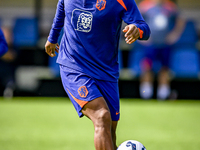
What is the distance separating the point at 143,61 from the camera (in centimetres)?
1224

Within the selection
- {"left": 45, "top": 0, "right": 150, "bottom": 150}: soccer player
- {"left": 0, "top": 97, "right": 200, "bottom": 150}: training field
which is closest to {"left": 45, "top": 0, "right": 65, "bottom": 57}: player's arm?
{"left": 45, "top": 0, "right": 150, "bottom": 150}: soccer player

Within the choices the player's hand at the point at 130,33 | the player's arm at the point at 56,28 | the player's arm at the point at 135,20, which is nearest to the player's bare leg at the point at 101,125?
the player's hand at the point at 130,33

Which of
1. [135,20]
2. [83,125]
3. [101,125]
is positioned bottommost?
[83,125]

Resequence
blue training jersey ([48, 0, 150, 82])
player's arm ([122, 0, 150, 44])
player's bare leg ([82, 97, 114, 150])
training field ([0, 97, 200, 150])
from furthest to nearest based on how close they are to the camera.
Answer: training field ([0, 97, 200, 150])
blue training jersey ([48, 0, 150, 82])
player's arm ([122, 0, 150, 44])
player's bare leg ([82, 97, 114, 150])

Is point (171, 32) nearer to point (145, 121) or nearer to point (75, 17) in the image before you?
point (145, 121)


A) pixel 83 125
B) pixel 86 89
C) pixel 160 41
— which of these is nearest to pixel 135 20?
pixel 86 89

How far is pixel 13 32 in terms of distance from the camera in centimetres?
1312

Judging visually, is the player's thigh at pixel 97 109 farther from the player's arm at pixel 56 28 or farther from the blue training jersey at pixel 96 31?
the player's arm at pixel 56 28

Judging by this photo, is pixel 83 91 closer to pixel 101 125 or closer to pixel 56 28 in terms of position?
pixel 101 125

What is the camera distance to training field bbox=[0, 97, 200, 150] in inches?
244

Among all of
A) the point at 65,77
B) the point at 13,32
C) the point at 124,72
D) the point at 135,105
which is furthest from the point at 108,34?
the point at 13,32

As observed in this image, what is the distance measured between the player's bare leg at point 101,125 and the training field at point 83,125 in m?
2.21

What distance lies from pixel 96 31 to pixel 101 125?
104cm

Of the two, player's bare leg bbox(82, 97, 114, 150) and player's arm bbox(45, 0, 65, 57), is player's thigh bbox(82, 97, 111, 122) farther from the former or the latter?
player's arm bbox(45, 0, 65, 57)
